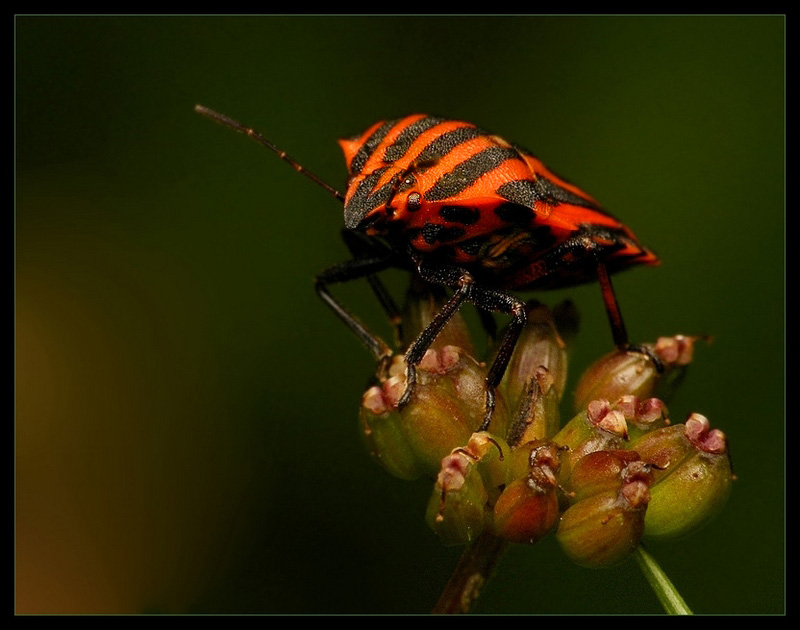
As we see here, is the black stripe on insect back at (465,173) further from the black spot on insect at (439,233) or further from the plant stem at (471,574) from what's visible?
the plant stem at (471,574)

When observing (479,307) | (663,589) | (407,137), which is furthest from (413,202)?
(663,589)

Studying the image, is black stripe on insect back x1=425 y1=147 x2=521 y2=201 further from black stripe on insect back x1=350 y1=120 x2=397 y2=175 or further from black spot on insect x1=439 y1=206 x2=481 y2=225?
black stripe on insect back x1=350 y1=120 x2=397 y2=175

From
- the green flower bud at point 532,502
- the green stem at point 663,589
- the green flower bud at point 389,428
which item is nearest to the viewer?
the green stem at point 663,589

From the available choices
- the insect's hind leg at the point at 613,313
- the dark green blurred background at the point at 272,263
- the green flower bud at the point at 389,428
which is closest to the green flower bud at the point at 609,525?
the green flower bud at the point at 389,428

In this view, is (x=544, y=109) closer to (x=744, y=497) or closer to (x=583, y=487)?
(x=744, y=497)

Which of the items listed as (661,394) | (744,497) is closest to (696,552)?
(744,497)

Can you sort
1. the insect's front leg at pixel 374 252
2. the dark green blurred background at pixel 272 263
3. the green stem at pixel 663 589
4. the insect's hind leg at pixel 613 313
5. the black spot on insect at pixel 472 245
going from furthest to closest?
the dark green blurred background at pixel 272 263, the insect's front leg at pixel 374 252, the insect's hind leg at pixel 613 313, the black spot on insect at pixel 472 245, the green stem at pixel 663 589
